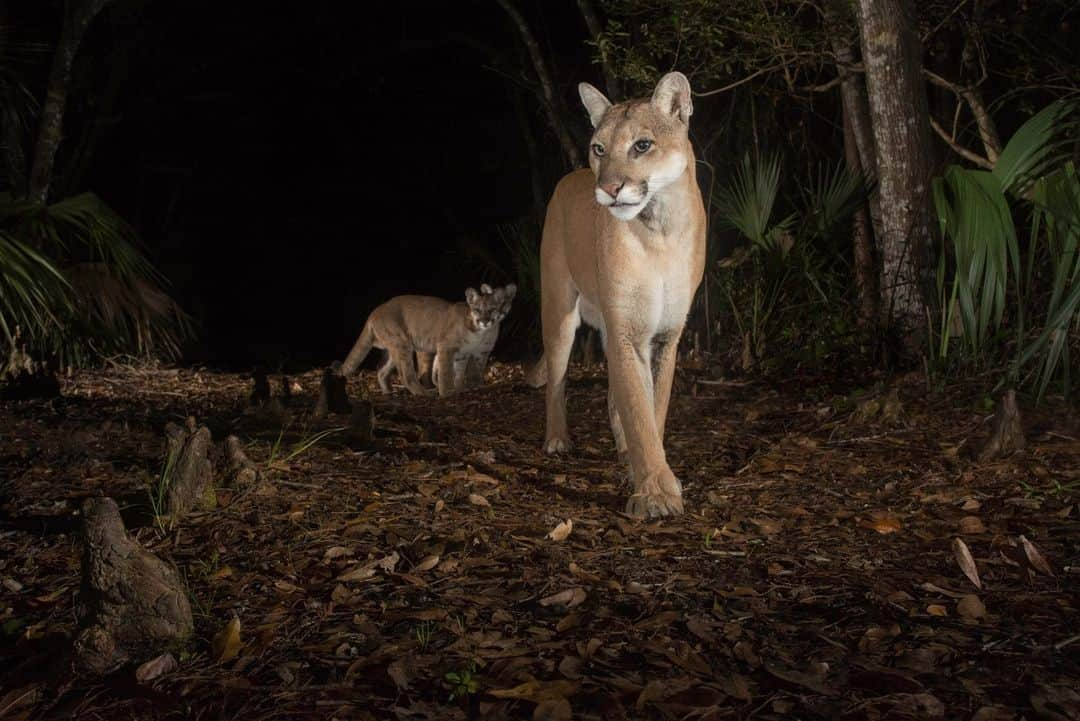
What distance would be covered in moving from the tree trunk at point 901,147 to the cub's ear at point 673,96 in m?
2.03

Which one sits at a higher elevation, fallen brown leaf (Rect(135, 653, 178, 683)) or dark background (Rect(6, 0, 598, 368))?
dark background (Rect(6, 0, 598, 368))

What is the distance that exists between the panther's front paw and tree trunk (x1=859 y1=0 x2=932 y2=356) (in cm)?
264

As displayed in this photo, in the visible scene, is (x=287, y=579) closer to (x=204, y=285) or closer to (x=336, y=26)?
(x=336, y=26)

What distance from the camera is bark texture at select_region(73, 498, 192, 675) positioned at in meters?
2.59

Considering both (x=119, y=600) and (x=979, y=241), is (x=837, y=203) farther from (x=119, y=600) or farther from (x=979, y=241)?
(x=119, y=600)

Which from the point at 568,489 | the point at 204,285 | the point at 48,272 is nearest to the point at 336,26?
the point at 204,285

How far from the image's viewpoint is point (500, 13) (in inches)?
520

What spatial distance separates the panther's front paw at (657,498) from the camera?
3979 mm

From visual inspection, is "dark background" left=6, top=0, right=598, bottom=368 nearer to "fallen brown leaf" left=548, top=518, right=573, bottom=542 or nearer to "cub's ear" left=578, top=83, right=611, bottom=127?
"cub's ear" left=578, top=83, right=611, bottom=127

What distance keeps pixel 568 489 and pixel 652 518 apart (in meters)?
0.64

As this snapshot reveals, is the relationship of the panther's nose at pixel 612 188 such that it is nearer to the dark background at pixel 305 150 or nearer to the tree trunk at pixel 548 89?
the tree trunk at pixel 548 89

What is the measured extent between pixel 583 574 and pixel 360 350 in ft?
23.9

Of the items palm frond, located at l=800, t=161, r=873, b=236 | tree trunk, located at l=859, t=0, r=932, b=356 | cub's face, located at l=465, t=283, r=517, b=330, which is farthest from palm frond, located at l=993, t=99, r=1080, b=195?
cub's face, located at l=465, t=283, r=517, b=330

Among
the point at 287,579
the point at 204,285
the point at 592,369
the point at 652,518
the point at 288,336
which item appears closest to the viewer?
the point at 287,579
